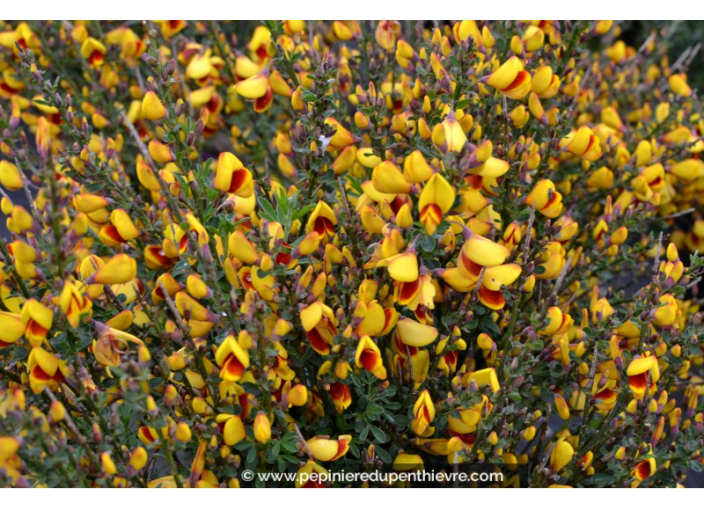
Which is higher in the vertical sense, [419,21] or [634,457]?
[419,21]

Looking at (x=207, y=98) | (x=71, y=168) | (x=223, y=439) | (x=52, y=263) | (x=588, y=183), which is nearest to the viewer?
(x=52, y=263)

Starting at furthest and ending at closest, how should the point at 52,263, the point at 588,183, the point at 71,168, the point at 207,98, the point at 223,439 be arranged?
the point at 207,98 → the point at 588,183 → the point at 71,168 → the point at 223,439 → the point at 52,263

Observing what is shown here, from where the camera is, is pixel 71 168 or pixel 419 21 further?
pixel 419 21

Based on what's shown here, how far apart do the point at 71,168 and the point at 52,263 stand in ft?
1.22

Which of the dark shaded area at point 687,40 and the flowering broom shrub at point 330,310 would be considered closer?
the flowering broom shrub at point 330,310

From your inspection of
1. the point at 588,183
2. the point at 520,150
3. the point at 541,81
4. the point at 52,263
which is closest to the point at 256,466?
the point at 52,263

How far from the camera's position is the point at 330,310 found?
0.94m

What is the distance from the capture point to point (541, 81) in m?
1.25

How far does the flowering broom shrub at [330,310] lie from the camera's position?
2.89 feet

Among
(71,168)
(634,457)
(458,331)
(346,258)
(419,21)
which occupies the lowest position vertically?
(634,457)

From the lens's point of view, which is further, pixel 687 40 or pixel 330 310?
pixel 687 40

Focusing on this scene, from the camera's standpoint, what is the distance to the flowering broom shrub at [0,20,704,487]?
880mm

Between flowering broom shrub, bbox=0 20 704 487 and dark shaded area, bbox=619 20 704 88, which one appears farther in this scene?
dark shaded area, bbox=619 20 704 88

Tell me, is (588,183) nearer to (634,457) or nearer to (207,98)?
(634,457)
